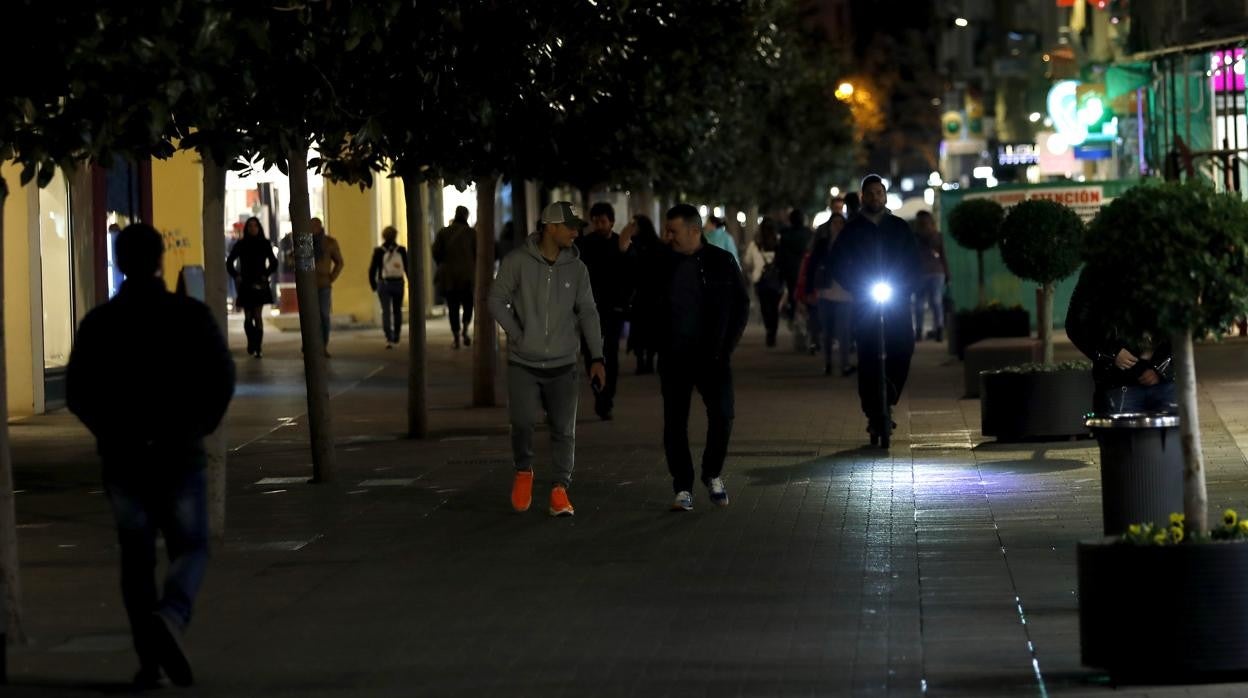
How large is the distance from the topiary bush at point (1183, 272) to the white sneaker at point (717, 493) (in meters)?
4.75

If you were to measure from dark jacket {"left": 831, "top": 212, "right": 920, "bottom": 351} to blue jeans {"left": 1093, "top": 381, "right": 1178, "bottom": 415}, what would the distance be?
14.8 feet

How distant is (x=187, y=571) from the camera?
752cm

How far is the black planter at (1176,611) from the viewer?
6.95 meters

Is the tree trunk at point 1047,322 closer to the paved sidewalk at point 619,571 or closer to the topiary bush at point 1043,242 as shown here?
the topiary bush at point 1043,242

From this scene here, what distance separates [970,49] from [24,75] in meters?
90.3

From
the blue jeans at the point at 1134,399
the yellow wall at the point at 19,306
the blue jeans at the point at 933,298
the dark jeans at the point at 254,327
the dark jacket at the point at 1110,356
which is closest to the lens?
the dark jacket at the point at 1110,356

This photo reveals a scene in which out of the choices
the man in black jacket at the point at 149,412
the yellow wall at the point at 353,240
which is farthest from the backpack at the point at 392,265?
the man in black jacket at the point at 149,412

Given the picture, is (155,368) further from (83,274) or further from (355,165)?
(83,274)

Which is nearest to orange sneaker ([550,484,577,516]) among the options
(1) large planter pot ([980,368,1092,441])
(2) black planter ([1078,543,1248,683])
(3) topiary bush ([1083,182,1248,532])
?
(1) large planter pot ([980,368,1092,441])

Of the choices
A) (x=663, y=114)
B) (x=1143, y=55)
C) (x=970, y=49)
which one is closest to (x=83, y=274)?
(x=663, y=114)

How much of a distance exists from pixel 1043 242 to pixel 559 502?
18.9 feet

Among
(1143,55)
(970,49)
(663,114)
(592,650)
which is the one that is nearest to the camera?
(592,650)

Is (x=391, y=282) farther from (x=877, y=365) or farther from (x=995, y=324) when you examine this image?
(x=877, y=365)

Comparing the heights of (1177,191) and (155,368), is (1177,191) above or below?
above
